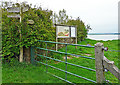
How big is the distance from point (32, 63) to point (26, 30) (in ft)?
3.79

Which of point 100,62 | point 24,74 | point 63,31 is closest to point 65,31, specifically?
point 63,31

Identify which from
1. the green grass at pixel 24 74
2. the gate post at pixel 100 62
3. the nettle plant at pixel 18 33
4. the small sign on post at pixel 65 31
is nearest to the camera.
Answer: the gate post at pixel 100 62

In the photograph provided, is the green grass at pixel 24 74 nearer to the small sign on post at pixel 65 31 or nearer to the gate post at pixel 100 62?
the gate post at pixel 100 62

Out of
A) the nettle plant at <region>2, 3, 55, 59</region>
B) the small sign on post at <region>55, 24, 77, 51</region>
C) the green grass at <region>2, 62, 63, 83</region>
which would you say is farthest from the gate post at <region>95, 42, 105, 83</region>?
the small sign on post at <region>55, 24, 77, 51</region>

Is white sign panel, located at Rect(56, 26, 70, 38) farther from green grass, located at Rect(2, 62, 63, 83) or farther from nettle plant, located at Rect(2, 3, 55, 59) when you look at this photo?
green grass, located at Rect(2, 62, 63, 83)

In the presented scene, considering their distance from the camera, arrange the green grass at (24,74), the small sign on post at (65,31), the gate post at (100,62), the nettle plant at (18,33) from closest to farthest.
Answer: the gate post at (100,62), the green grass at (24,74), the nettle plant at (18,33), the small sign on post at (65,31)

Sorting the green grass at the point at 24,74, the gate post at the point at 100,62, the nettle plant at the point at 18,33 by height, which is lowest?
the green grass at the point at 24,74

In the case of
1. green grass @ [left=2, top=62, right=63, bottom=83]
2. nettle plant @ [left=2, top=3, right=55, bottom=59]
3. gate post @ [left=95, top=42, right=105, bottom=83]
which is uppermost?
nettle plant @ [left=2, top=3, right=55, bottom=59]

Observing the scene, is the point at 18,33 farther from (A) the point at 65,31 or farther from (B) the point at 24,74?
(A) the point at 65,31

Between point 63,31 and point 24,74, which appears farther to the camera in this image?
point 63,31

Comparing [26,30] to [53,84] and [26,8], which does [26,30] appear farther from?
[53,84]

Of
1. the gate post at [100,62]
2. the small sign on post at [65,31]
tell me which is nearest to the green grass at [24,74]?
the gate post at [100,62]

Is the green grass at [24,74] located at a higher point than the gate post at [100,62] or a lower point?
lower

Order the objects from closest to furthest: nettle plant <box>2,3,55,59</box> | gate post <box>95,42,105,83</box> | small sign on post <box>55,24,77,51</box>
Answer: gate post <box>95,42,105,83</box> → nettle plant <box>2,3,55,59</box> → small sign on post <box>55,24,77,51</box>
